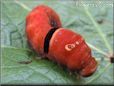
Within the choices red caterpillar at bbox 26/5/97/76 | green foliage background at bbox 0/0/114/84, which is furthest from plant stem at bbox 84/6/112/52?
red caterpillar at bbox 26/5/97/76

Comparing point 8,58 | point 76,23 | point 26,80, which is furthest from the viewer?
point 76,23

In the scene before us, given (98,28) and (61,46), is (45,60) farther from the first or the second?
(98,28)

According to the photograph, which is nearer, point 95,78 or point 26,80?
point 26,80

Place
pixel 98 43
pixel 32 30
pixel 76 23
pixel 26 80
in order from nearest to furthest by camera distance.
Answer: pixel 26 80 → pixel 32 30 → pixel 98 43 → pixel 76 23

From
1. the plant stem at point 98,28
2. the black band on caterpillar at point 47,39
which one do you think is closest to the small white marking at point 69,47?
the black band on caterpillar at point 47,39

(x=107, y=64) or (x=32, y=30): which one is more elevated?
(x=32, y=30)

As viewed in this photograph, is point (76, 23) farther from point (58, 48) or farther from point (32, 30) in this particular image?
point (58, 48)

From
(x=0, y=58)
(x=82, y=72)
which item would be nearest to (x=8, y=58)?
(x=0, y=58)

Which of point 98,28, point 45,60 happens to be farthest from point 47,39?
point 98,28

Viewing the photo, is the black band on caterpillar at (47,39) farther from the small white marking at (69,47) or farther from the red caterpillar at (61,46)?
the small white marking at (69,47)
